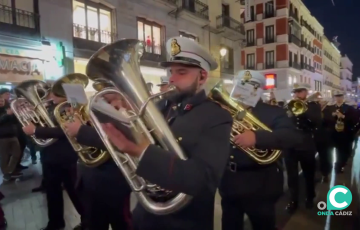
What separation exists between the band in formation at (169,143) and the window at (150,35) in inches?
375

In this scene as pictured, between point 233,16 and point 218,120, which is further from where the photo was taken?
point 233,16

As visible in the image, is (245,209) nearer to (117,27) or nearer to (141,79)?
(141,79)

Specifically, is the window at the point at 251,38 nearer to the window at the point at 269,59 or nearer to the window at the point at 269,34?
the window at the point at 269,34

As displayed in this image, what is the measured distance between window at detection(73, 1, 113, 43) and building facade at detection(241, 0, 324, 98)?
70.1 ft

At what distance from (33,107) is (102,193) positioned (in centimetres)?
185

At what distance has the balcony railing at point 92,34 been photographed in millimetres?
10891

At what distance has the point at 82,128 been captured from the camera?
2.80 meters

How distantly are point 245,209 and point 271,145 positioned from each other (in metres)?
0.60

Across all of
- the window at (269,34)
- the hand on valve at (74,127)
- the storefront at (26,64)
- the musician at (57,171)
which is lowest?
Answer: the musician at (57,171)

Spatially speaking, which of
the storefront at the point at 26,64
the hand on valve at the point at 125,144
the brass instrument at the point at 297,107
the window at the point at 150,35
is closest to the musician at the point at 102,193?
the hand on valve at the point at 125,144

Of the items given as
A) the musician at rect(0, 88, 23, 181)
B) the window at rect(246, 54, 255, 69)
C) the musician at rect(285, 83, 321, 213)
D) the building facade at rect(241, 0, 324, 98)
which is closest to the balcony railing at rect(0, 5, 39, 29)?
the musician at rect(0, 88, 23, 181)

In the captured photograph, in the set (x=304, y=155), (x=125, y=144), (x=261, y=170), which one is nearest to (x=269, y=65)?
(x=304, y=155)

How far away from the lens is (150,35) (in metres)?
14.2


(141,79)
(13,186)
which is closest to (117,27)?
(13,186)
